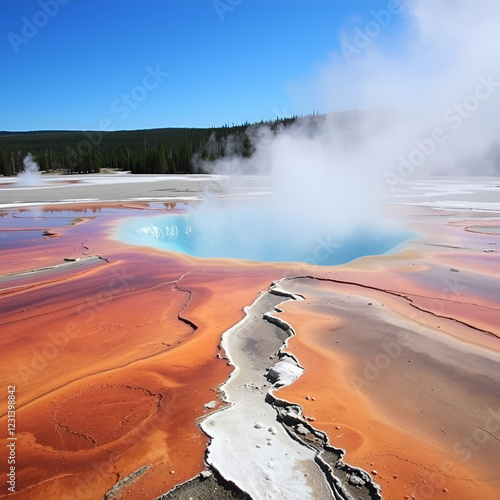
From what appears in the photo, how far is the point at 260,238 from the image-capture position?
35.9ft

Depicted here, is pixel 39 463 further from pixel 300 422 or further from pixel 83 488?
pixel 300 422

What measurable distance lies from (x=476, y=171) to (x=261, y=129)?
33.1 m

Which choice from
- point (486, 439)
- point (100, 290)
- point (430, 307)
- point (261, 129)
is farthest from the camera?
point (261, 129)


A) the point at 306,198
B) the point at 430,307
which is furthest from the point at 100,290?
the point at 306,198

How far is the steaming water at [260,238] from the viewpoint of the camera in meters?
9.09

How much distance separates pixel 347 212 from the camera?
14.3 m

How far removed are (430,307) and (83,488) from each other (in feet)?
14.1

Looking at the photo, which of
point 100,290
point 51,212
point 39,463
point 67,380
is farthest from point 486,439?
point 51,212

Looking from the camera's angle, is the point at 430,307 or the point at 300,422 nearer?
the point at 300,422

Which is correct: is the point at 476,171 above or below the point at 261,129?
below

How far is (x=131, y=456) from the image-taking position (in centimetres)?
251

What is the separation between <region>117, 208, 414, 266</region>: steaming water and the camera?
9086 mm

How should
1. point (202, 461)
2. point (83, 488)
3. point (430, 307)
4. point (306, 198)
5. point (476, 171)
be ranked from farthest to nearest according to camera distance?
1. point (476, 171)
2. point (306, 198)
3. point (430, 307)
4. point (202, 461)
5. point (83, 488)

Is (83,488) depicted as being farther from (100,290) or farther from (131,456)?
(100,290)
